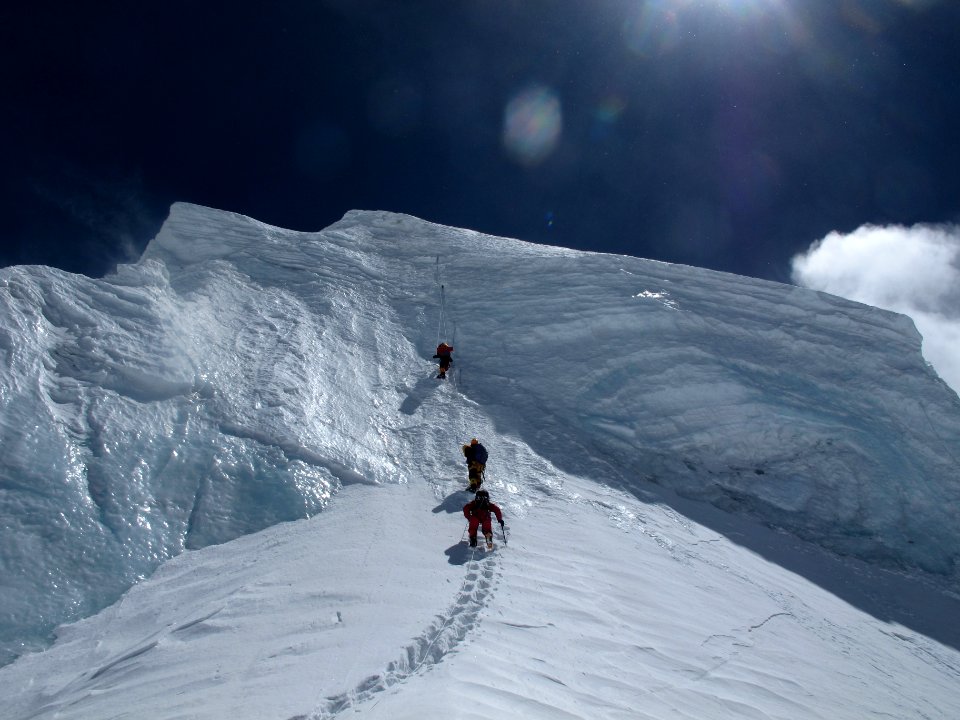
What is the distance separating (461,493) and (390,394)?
15.8 feet

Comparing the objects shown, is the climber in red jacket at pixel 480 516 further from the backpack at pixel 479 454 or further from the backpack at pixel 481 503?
the backpack at pixel 479 454

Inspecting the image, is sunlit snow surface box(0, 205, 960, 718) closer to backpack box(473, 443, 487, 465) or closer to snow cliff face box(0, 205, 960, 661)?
snow cliff face box(0, 205, 960, 661)

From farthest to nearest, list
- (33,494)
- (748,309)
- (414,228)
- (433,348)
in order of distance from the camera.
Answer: (414,228) → (748,309) → (433,348) → (33,494)

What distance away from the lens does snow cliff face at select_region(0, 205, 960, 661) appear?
426 inches

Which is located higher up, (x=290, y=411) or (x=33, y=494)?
(x=290, y=411)

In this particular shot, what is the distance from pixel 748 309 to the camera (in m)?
22.0

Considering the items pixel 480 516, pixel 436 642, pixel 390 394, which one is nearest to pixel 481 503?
pixel 480 516

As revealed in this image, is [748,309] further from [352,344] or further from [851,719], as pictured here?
[851,719]

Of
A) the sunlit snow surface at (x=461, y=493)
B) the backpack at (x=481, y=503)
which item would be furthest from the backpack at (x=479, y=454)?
the backpack at (x=481, y=503)

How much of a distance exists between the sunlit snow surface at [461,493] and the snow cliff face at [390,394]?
0.23ft

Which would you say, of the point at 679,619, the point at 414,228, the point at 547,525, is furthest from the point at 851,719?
the point at 414,228

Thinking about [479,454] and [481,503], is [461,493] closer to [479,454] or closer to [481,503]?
[479,454]

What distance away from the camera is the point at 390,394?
54.7 feet

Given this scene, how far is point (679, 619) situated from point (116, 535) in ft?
25.8
